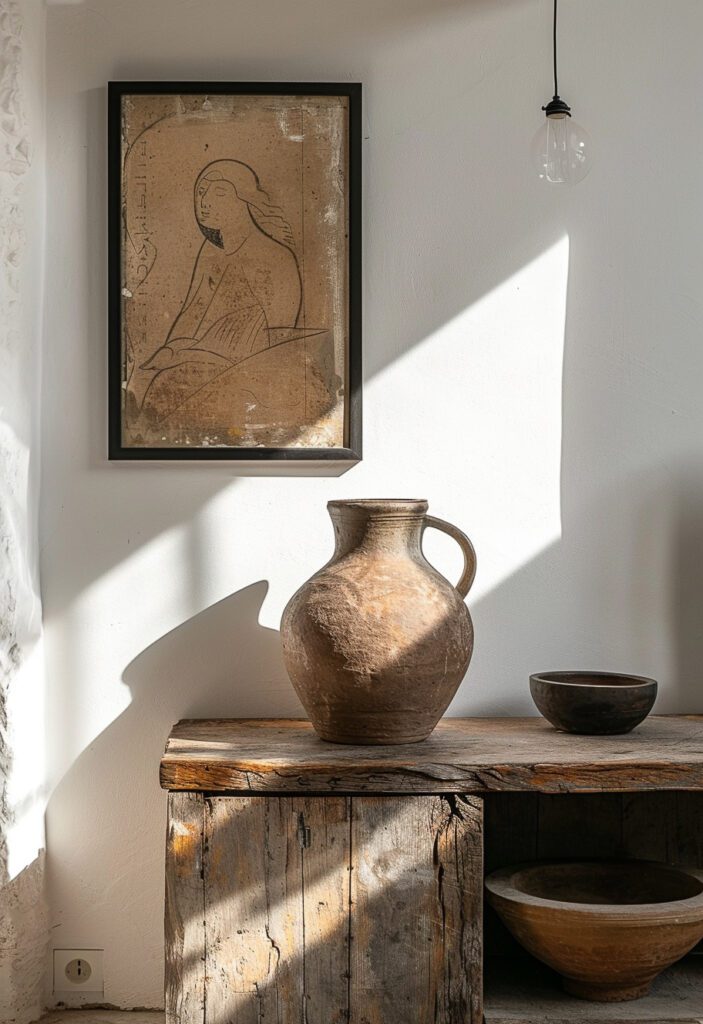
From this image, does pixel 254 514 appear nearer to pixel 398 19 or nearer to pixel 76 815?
A: pixel 76 815

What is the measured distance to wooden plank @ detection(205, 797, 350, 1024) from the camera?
176cm

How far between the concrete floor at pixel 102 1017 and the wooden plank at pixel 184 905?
16.9 inches

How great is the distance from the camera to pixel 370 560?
195 cm

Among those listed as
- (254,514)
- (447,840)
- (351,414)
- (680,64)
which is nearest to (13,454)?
(254,514)

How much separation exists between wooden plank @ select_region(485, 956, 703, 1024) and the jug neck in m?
0.83

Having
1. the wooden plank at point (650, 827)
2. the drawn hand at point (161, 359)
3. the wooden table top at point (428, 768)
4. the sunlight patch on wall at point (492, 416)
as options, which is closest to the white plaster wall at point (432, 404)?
the sunlight patch on wall at point (492, 416)

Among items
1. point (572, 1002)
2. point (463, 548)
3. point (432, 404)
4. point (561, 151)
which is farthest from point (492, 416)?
point (572, 1002)

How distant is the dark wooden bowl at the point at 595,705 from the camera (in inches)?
77.2

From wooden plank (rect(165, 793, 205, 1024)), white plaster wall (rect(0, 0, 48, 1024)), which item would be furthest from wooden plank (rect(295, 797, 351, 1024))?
white plaster wall (rect(0, 0, 48, 1024))

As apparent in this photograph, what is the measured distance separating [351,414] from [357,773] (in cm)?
79

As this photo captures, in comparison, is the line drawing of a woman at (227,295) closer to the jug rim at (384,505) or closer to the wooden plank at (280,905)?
the jug rim at (384,505)

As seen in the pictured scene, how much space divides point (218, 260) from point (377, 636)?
35.2 inches

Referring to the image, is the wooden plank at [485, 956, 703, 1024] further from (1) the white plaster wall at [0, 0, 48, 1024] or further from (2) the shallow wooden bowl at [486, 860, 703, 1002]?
(1) the white plaster wall at [0, 0, 48, 1024]

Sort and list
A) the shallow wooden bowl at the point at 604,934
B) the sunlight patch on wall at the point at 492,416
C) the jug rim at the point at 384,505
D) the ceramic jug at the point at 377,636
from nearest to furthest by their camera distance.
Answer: the shallow wooden bowl at the point at 604,934, the ceramic jug at the point at 377,636, the jug rim at the point at 384,505, the sunlight patch on wall at the point at 492,416
